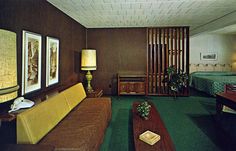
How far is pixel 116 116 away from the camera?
13.6 feet

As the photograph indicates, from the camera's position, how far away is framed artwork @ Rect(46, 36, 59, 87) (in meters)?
3.44

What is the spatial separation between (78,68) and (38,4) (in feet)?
8.70

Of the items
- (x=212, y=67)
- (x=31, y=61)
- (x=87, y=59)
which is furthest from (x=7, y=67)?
(x=212, y=67)

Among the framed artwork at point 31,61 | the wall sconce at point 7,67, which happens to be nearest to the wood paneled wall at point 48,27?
the framed artwork at point 31,61

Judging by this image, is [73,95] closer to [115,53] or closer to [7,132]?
[7,132]

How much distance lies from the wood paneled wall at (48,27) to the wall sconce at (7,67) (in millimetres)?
1451

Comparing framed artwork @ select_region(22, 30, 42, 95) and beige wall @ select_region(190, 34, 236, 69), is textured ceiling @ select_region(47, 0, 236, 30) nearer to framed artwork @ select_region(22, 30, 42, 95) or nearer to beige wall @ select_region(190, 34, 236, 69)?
framed artwork @ select_region(22, 30, 42, 95)

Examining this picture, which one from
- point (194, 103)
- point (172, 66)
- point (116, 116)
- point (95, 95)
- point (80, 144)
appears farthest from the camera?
point (172, 66)

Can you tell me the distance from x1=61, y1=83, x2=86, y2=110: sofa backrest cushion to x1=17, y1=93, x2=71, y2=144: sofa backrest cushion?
366 mm

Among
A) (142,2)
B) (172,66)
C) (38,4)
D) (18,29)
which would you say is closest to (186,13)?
(142,2)

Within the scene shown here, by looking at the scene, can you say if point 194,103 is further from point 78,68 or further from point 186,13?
point 78,68

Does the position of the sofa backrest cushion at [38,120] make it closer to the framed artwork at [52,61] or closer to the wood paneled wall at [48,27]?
the wood paneled wall at [48,27]

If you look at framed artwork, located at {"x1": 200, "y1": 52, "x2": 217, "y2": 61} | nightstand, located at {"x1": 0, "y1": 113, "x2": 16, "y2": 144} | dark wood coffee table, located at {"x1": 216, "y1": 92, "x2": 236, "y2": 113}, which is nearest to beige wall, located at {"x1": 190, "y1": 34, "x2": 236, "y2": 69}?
framed artwork, located at {"x1": 200, "y1": 52, "x2": 217, "y2": 61}

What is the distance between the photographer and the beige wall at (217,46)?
895cm
